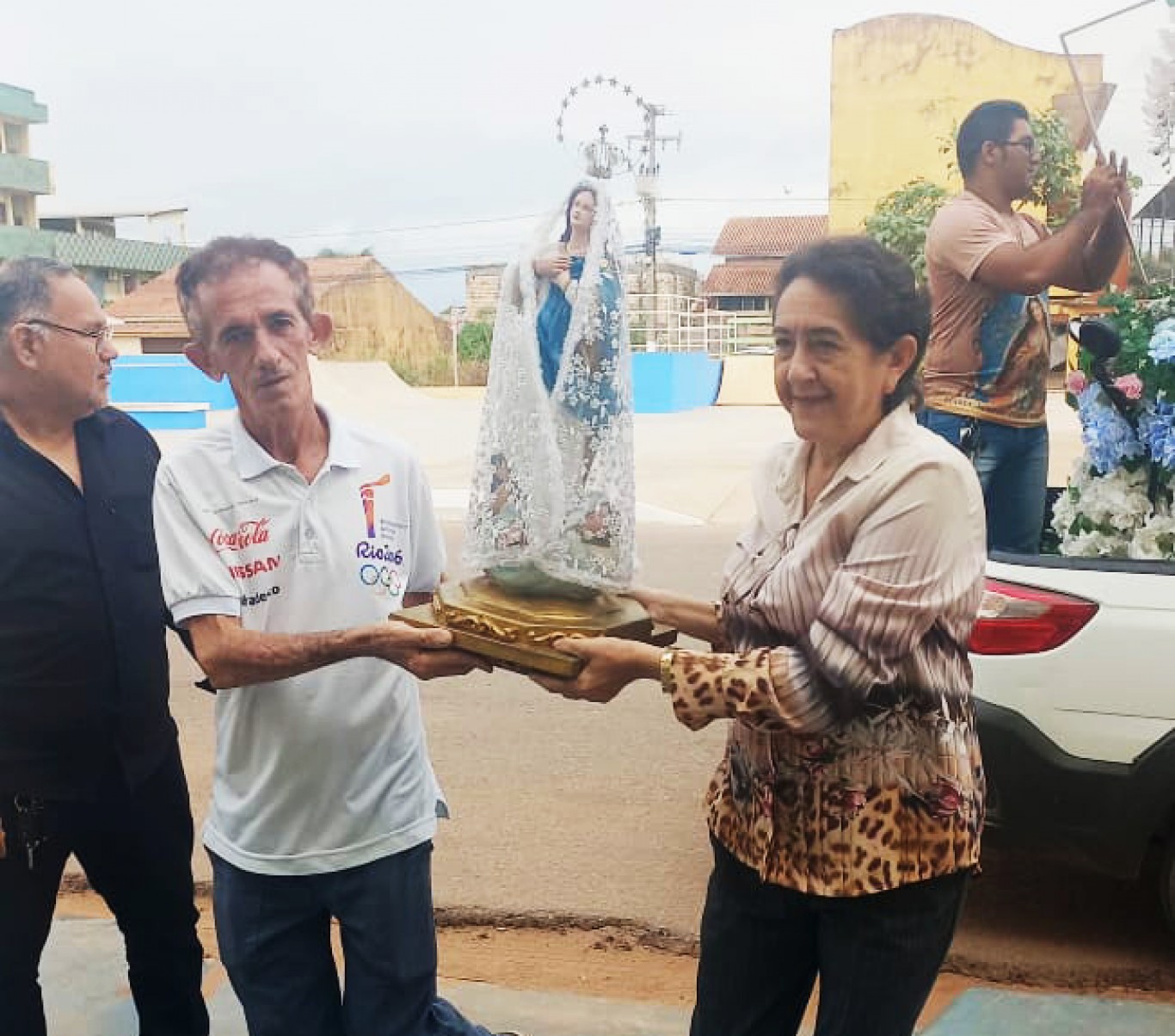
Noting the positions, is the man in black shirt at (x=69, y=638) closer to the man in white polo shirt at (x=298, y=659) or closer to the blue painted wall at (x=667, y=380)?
the man in white polo shirt at (x=298, y=659)

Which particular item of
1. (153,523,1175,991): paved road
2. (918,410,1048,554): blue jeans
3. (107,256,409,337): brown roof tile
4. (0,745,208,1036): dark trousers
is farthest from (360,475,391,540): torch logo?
(107,256,409,337): brown roof tile

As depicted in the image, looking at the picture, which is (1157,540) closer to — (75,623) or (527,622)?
(527,622)

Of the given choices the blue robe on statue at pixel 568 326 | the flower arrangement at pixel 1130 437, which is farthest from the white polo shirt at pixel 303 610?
the flower arrangement at pixel 1130 437

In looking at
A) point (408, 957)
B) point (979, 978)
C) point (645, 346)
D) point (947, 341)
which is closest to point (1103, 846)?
point (979, 978)

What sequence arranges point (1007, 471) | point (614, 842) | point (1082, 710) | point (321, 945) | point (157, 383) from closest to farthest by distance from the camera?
point (321, 945)
point (1082, 710)
point (1007, 471)
point (614, 842)
point (157, 383)

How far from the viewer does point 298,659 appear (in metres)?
1.78

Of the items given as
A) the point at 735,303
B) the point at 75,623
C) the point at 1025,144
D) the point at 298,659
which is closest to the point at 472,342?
the point at 735,303

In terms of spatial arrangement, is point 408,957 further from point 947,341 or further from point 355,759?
point 947,341

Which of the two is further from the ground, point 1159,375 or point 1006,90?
point 1006,90

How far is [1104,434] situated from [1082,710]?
842 mm

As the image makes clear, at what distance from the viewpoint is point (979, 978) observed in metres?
3.01

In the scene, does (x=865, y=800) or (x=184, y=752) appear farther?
(x=184, y=752)

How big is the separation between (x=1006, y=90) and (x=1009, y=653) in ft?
88.6

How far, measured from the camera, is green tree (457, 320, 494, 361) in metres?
32.0
